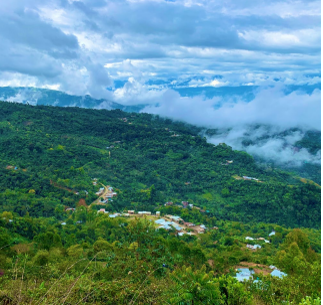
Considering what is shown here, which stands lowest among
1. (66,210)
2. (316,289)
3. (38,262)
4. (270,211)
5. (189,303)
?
(270,211)

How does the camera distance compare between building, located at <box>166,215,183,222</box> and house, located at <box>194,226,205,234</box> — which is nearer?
house, located at <box>194,226,205,234</box>

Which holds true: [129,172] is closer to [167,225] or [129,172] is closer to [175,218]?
[175,218]

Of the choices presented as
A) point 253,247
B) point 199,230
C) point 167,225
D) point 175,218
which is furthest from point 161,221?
point 253,247

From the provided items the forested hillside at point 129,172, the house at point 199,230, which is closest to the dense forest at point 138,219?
the forested hillside at point 129,172

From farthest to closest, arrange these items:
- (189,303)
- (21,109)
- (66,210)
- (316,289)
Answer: (21,109), (66,210), (316,289), (189,303)

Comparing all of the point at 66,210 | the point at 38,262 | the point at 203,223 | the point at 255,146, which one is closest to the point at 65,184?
the point at 66,210

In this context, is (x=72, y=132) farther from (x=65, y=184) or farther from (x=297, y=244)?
(x=297, y=244)

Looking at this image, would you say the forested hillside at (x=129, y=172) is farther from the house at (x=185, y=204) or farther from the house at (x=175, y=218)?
the house at (x=175, y=218)

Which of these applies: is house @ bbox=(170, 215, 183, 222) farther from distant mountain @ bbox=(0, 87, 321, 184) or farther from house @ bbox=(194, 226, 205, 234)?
distant mountain @ bbox=(0, 87, 321, 184)

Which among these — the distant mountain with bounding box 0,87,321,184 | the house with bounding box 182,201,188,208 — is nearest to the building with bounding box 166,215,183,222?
the house with bounding box 182,201,188,208
